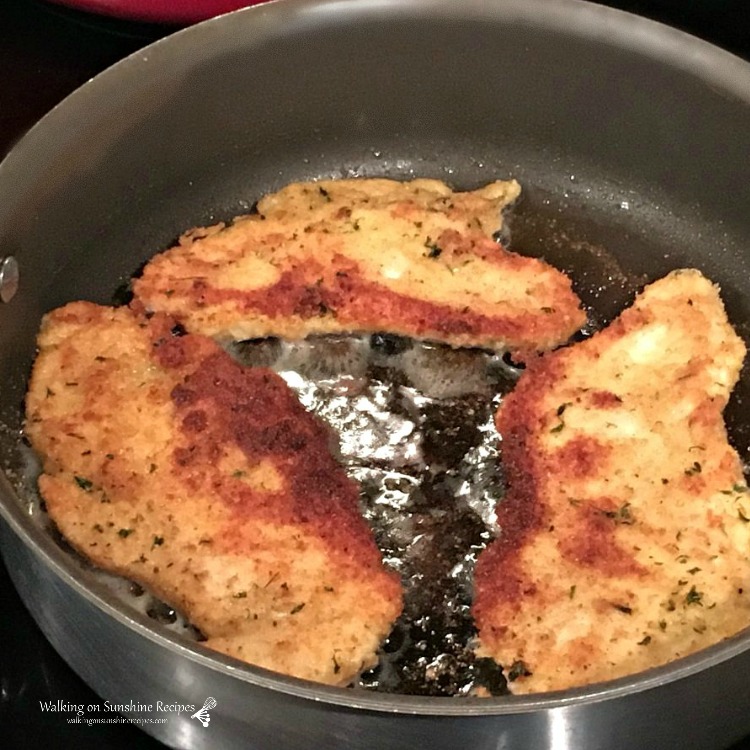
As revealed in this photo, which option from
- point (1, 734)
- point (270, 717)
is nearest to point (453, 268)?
point (270, 717)

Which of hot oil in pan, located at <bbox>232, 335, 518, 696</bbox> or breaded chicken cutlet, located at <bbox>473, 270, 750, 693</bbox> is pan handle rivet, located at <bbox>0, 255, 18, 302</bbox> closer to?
hot oil in pan, located at <bbox>232, 335, 518, 696</bbox>

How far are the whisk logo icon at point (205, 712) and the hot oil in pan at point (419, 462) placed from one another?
0.22 meters

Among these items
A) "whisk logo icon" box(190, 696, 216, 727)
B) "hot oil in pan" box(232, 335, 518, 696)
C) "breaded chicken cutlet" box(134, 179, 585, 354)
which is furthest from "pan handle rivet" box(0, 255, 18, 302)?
"whisk logo icon" box(190, 696, 216, 727)

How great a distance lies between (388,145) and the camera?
5.82 ft

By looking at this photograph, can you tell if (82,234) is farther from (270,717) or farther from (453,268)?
(270,717)

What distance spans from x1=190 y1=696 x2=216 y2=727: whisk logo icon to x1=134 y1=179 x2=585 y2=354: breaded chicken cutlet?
0.63 metres

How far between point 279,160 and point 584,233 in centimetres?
55

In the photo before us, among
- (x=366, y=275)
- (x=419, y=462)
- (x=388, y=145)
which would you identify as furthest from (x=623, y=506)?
(x=388, y=145)

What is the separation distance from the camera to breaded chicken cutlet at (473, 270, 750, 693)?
1.23 m

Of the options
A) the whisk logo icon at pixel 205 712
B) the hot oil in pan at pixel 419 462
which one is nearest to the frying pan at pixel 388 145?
the whisk logo icon at pixel 205 712

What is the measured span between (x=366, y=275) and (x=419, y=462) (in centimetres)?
34

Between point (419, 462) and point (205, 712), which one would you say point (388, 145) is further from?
point (205, 712)

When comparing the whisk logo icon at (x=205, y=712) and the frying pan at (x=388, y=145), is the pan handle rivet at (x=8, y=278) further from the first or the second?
the whisk logo icon at (x=205, y=712)

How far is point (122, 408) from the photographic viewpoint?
1406mm
